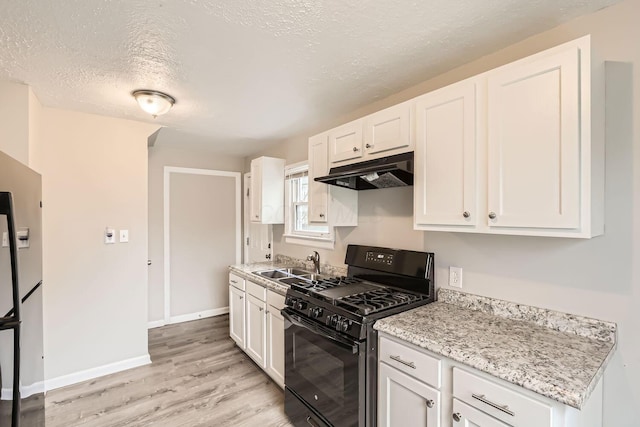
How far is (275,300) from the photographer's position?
2.59 metres

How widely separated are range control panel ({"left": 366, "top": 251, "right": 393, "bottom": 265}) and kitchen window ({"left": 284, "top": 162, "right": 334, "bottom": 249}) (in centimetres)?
92

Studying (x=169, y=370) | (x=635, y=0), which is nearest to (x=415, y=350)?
(x=635, y=0)

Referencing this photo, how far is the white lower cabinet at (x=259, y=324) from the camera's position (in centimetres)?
257

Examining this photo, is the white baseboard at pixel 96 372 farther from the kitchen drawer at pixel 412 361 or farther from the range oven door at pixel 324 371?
the kitchen drawer at pixel 412 361

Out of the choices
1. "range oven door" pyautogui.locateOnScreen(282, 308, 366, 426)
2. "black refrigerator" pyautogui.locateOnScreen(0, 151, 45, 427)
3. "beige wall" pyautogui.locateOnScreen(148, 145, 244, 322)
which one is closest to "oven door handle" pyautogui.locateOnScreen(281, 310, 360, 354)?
"range oven door" pyautogui.locateOnScreen(282, 308, 366, 426)

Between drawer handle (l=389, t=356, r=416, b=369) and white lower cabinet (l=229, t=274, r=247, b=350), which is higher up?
drawer handle (l=389, t=356, r=416, b=369)

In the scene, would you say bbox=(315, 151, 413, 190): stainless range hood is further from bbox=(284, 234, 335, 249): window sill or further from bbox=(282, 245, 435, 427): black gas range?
bbox=(284, 234, 335, 249): window sill

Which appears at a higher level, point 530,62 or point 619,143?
point 530,62

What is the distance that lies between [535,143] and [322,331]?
60.1 inches

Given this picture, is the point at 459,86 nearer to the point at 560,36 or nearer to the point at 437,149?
the point at 437,149

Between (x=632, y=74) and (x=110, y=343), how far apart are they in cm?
426

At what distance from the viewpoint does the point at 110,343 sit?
2.96 meters

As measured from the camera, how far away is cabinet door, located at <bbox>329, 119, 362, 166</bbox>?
2.21m

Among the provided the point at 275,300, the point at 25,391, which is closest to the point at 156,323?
the point at 275,300
